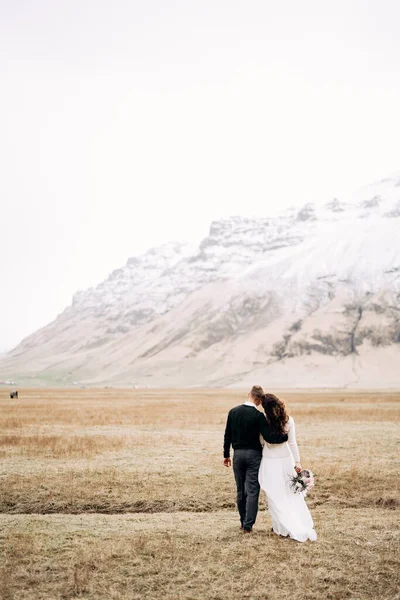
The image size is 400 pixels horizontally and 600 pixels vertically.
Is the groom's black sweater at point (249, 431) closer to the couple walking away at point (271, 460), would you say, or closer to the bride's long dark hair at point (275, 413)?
the couple walking away at point (271, 460)

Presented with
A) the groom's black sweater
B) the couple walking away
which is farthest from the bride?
the groom's black sweater

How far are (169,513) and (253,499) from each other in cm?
365

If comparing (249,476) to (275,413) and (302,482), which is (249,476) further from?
(275,413)

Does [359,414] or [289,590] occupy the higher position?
[289,590]

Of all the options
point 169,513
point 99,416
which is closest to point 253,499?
point 169,513

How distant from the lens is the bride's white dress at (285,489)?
1102cm

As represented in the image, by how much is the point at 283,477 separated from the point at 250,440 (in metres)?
0.99

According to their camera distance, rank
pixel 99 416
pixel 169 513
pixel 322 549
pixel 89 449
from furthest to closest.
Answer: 1. pixel 99 416
2. pixel 89 449
3. pixel 169 513
4. pixel 322 549

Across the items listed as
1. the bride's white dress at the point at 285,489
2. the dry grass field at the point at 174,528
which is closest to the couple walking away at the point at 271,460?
the bride's white dress at the point at 285,489

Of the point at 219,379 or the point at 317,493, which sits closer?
the point at 317,493

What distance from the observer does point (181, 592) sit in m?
8.63

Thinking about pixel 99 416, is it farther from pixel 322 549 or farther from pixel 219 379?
pixel 219 379

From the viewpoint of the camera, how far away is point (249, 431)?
1114cm

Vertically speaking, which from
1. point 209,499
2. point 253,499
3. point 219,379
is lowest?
point 219,379
